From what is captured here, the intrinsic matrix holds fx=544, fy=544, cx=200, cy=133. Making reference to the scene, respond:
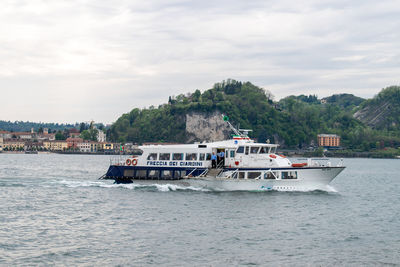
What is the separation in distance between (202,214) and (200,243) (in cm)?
772


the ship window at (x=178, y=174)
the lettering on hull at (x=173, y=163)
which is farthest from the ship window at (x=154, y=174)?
the ship window at (x=178, y=174)

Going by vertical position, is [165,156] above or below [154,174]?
above

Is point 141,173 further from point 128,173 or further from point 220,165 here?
point 220,165

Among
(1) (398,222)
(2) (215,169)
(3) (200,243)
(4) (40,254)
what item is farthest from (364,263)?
(2) (215,169)

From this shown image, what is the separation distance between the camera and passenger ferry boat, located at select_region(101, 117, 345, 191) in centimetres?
4216

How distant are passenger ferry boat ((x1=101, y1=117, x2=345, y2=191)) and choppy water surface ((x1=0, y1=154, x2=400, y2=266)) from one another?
0.90 meters

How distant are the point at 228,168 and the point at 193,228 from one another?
13.6 metres

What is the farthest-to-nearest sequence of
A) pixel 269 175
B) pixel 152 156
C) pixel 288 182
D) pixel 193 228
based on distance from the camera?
pixel 152 156
pixel 288 182
pixel 269 175
pixel 193 228

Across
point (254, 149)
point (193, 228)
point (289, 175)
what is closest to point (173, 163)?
point (254, 149)

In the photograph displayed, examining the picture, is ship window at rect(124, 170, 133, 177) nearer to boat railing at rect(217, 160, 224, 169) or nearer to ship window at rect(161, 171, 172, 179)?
ship window at rect(161, 171, 172, 179)

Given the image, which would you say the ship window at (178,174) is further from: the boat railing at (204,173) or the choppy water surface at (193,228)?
the boat railing at (204,173)

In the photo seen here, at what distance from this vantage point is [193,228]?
97.9 ft

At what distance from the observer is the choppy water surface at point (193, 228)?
77.8ft

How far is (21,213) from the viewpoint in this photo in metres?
34.6
